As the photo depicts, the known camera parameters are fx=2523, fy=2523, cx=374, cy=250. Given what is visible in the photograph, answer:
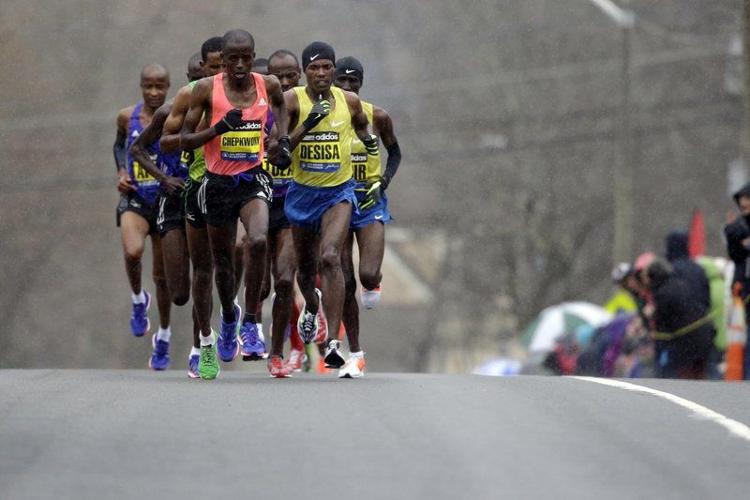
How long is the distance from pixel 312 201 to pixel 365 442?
4.07m

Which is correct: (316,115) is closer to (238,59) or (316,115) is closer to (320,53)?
(320,53)

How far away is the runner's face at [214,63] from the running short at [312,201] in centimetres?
96

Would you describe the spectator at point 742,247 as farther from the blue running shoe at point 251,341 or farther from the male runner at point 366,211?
the blue running shoe at point 251,341

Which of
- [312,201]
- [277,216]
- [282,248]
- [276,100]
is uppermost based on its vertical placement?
[276,100]

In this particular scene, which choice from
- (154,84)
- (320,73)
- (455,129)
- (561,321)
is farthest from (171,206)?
(455,129)

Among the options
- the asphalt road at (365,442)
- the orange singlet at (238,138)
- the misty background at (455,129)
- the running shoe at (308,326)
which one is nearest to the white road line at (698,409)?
the asphalt road at (365,442)

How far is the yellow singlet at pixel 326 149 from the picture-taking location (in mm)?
15266

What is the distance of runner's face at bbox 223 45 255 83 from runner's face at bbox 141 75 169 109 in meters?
2.59

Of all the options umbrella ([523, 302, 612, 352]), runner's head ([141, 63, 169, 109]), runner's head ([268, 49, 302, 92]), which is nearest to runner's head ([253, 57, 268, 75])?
runner's head ([268, 49, 302, 92])

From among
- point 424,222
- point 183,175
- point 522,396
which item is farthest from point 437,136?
point 522,396

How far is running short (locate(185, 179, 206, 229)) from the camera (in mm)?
15320

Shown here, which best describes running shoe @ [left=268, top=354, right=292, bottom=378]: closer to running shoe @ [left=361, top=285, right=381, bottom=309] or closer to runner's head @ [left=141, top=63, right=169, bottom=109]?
running shoe @ [left=361, top=285, right=381, bottom=309]

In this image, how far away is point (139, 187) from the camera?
58.3 feet

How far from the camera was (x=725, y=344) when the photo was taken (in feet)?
67.1
